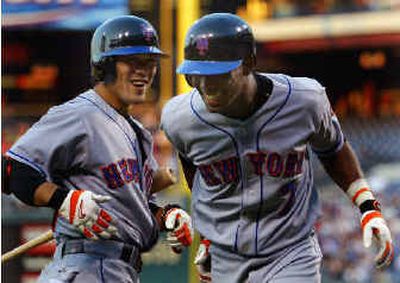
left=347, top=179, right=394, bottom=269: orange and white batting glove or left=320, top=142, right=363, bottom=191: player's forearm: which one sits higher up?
left=320, top=142, right=363, bottom=191: player's forearm

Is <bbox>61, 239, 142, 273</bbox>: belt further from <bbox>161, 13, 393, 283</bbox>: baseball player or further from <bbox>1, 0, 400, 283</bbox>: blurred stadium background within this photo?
<bbox>1, 0, 400, 283</bbox>: blurred stadium background

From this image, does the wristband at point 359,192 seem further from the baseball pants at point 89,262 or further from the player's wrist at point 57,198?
the player's wrist at point 57,198

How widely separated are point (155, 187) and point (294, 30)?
363cm

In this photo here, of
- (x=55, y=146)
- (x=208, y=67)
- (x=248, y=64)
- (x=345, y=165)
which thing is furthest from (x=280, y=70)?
(x=55, y=146)

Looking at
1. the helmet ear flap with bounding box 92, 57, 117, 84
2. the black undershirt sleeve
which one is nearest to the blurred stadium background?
the helmet ear flap with bounding box 92, 57, 117, 84

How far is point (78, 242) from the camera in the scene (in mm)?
3730

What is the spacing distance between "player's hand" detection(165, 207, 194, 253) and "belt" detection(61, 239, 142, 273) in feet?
0.51

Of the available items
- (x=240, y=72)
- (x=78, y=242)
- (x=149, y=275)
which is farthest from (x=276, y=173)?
(x=149, y=275)

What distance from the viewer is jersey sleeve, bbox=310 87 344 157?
3.82 meters

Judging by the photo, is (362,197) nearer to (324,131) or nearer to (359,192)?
(359,192)

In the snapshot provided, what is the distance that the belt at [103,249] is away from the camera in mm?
3725

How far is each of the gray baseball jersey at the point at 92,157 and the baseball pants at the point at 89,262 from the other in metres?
0.04

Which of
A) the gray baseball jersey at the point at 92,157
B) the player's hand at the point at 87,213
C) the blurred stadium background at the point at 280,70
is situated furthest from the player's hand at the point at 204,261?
the blurred stadium background at the point at 280,70

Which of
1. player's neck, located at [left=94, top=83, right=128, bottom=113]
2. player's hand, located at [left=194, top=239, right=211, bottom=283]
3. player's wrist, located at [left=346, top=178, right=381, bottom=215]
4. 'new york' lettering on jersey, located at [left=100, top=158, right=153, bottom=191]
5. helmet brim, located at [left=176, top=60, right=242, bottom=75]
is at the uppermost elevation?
helmet brim, located at [left=176, top=60, right=242, bottom=75]
